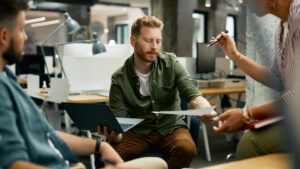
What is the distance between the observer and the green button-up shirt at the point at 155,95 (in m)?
2.14

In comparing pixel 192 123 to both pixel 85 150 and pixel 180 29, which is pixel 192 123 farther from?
pixel 180 29

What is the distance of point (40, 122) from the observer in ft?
3.53

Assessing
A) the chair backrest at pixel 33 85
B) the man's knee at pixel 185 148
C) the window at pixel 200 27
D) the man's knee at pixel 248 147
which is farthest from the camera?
the window at pixel 200 27

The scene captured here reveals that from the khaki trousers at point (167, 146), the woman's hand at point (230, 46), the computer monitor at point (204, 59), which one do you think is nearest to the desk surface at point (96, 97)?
the computer monitor at point (204, 59)

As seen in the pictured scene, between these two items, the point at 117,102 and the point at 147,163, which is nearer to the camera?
the point at 147,163

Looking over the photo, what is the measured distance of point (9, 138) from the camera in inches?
35.4

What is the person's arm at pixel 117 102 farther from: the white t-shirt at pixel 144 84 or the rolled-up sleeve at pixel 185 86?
the rolled-up sleeve at pixel 185 86

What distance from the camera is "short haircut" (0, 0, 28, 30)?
3.23 feet

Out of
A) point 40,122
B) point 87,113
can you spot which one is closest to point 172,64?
point 87,113

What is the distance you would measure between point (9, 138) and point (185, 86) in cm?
141

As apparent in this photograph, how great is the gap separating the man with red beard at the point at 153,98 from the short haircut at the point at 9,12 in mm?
1154

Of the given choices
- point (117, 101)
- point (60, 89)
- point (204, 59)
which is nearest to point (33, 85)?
point (60, 89)

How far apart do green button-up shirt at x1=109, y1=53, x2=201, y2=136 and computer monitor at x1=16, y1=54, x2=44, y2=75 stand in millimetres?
4462

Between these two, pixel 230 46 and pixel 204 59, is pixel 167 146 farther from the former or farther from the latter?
pixel 204 59
